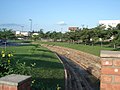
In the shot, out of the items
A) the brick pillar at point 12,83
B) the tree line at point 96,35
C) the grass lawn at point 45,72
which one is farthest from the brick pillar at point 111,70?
the tree line at point 96,35

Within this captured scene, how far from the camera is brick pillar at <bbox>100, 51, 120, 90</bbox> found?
2.81 meters

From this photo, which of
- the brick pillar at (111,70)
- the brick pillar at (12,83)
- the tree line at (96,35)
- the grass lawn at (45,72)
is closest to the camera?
the brick pillar at (12,83)

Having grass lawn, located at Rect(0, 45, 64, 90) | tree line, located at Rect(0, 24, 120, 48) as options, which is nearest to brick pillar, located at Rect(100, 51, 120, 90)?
grass lawn, located at Rect(0, 45, 64, 90)

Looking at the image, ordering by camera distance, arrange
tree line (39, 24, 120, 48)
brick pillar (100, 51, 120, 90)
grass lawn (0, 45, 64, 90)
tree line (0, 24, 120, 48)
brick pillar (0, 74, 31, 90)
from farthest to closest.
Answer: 1. tree line (0, 24, 120, 48)
2. tree line (39, 24, 120, 48)
3. grass lawn (0, 45, 64, 90)
4. brick pillar (100, 51, 120, 90)
5. brick pillar (0, 74, 31, 90)

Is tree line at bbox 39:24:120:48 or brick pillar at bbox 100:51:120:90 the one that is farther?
tree line at bbox 39:24:120:48

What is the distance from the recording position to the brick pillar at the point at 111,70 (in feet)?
9.21

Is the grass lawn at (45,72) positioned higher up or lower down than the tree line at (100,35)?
lower down

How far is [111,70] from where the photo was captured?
9.21 ft

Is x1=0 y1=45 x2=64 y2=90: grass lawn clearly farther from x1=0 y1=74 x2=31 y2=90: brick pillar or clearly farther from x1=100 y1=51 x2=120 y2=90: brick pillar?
x1=100 y1=51 x2=120 y2=90: brick pillar

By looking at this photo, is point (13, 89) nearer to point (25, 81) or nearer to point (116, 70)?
point (25, 81)

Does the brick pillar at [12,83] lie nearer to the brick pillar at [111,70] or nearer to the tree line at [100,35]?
the brick pillar at [111,70]

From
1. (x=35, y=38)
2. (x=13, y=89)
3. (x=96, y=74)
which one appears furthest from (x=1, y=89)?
(x=35, y=38)

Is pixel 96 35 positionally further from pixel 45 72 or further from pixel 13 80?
pixel 13 80

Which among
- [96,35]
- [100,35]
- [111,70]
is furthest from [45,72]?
[96,35]
